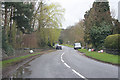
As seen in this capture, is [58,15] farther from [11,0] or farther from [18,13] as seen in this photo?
[11,0]

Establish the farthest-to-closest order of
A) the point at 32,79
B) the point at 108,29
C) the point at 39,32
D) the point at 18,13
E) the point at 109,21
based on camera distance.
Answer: the point at 39,32, the point at 109,21, the point at 108,29, the point at 18,13, the point at 32,79

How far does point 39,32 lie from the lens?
39812 millimetres

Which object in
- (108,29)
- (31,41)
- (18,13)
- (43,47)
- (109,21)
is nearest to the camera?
(18,13)

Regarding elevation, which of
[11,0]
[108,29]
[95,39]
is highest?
[11,0]

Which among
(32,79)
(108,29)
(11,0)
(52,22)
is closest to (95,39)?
(108,29)

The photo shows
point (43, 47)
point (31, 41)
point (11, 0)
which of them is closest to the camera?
point (11, 0)

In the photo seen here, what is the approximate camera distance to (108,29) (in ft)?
103

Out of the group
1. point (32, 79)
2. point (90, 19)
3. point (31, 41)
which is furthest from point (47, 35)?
point (32, 79)

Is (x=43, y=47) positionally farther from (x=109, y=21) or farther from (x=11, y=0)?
(x=11, y=0)

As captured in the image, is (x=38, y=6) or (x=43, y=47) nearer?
(x=38, y=6)

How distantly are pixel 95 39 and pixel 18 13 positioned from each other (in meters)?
16.9

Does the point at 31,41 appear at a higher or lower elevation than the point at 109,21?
lower

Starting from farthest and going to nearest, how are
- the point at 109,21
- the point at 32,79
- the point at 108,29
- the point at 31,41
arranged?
the point at 31,41, the point at 109,21, the point at 108,29, the point at 32,79

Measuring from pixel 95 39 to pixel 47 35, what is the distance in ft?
45.0
